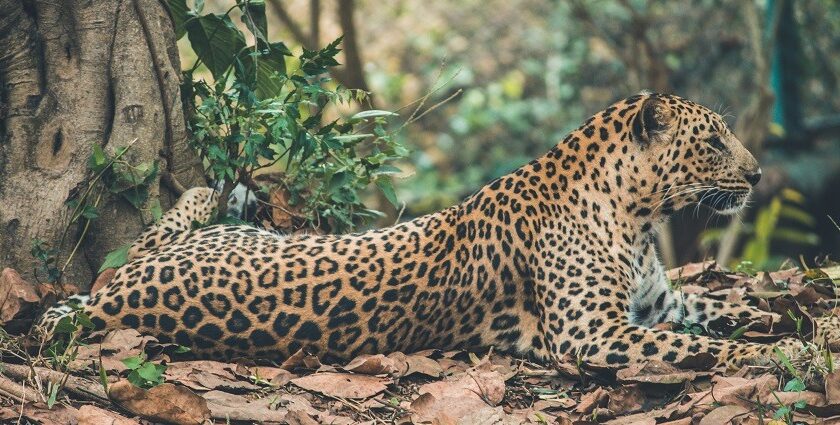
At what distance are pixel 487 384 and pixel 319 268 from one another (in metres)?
1.40

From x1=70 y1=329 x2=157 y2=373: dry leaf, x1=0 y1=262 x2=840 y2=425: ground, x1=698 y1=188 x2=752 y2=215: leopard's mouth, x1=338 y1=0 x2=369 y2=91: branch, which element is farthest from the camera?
x1=338 y1=0 x2=369 y2=91: branch

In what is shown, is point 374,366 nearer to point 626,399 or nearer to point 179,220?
point 626,399

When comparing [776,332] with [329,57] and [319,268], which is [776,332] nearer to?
[319,268]

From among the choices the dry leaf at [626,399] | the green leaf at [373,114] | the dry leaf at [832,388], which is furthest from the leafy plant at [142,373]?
the dry leaf at [832,388]

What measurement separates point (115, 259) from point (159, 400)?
1.80 metres

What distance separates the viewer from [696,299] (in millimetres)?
8406

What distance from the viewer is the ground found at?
6.17 meters

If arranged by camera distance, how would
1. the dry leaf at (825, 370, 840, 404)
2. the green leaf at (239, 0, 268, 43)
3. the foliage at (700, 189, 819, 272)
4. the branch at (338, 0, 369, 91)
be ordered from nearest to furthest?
the dry leaf at (825, 370, 840, 404) < the green leaf at (239, 0, 268, 43) < the foliage at (700, 189, 819, 272) < the branch at (338, 0, 369, 91)

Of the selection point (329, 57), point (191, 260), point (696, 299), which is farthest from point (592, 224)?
point (191, 260)

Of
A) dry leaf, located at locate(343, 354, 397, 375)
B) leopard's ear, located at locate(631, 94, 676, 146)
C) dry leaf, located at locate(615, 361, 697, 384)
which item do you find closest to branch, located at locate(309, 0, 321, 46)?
leopard's ear, located at locate(631, 94, 676, 146)

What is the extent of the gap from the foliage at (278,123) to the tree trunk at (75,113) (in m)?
0.32

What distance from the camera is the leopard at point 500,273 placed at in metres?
7.19

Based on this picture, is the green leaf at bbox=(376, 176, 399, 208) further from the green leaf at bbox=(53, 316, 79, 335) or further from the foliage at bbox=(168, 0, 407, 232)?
the green leaf at bbox=(53, 316, 79, 335)

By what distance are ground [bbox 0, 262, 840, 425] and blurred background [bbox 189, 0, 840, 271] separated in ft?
25.1
